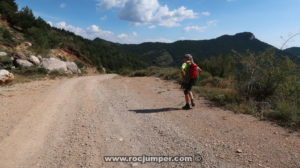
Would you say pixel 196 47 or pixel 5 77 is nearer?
pixel 5 77

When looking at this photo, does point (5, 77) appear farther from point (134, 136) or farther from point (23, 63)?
point (134, 136)

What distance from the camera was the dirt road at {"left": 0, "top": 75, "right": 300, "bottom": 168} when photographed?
3826 mm

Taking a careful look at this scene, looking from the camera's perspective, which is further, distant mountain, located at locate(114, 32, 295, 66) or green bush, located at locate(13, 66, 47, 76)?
distant mountain, located at locate(114, 32, 295, 66)

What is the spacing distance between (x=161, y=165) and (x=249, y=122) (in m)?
3.04

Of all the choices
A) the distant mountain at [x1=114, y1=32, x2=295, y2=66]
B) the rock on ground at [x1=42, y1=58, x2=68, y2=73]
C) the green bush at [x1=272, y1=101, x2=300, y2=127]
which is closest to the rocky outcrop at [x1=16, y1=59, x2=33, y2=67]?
the rock on ground at [x1=42, y1=58, x2=68, y2=73]

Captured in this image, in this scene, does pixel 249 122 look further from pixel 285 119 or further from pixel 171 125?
pixel 171 125

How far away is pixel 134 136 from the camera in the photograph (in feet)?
15.9

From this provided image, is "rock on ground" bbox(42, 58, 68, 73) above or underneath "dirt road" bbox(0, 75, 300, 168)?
above

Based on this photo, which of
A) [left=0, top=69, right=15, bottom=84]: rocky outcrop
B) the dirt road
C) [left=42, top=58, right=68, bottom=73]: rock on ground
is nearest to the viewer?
the dirt road

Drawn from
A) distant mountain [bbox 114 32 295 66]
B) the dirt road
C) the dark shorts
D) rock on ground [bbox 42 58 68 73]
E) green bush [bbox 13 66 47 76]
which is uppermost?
distant mountain [bbox 114 32 295 66]

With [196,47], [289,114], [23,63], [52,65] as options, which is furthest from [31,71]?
[196,47]

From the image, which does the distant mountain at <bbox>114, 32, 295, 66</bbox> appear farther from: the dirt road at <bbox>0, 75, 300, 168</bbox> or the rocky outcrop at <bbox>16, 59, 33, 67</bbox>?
the dirt road at <bbox>0, 75, 300, 168</bbox>

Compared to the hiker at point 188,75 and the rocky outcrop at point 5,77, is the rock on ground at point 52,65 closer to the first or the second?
the rocky outcrop at point 5,77

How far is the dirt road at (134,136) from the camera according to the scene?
3826 millimetres
